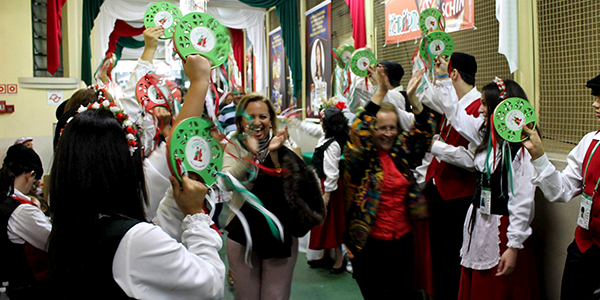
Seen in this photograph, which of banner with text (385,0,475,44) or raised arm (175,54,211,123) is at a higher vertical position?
banner with text (385,0,475,44)

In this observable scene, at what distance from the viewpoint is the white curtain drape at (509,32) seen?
326 cm

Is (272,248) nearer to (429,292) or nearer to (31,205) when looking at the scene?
(31,205)

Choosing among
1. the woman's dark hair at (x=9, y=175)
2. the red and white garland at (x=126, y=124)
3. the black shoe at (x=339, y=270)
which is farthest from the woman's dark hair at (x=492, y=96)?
the woman's dark hair at (x=9, y=175)

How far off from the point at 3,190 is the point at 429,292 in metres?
2.51

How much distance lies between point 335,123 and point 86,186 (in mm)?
2089

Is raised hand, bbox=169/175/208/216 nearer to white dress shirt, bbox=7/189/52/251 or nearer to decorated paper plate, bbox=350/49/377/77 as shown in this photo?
white dress shirt, bbox=7/189/52/251

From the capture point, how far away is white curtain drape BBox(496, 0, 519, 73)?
326cm

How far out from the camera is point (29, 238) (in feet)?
6.87

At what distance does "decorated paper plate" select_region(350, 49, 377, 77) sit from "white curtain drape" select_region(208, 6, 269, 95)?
611cm

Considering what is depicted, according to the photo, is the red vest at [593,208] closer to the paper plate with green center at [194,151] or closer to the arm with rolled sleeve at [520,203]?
the arm with rolled sleeve at [520,203]

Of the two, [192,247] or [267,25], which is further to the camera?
[267,25]

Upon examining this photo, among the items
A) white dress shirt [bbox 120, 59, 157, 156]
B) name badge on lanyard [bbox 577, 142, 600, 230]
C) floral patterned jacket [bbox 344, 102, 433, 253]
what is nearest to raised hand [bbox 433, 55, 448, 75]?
floral patterned jacket [bbox 344, 102, 433, 253]

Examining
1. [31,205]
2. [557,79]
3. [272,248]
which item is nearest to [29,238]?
[31,205]

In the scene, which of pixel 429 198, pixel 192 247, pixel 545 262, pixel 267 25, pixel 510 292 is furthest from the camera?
pixel 267 25
